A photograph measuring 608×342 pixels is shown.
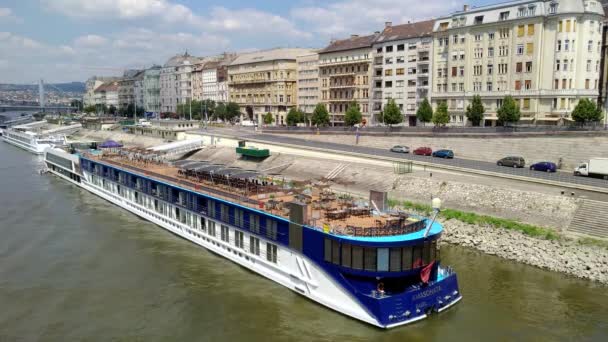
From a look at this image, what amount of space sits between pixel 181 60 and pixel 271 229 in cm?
11516

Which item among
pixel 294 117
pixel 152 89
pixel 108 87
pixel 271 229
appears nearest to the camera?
pixel 271 229

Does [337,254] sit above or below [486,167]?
below

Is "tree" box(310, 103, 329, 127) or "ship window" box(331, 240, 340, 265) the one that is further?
"tree" box(310, 103, 329, 127)

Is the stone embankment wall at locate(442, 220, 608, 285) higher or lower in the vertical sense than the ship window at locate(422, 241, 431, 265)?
lower

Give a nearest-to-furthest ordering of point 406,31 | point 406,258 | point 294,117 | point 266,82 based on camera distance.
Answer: point 406,258 < point 406,31 < point 294,117 < point 266,82

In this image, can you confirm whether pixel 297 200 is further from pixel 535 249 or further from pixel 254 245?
pixel 535 249

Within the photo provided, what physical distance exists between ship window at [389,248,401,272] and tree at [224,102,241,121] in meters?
79.6

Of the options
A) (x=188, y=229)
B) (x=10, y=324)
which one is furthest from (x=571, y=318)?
(x=10, y=324)

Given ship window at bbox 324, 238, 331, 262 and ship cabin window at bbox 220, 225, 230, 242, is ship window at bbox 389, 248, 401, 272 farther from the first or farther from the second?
ship cabin window at bbox 220, 225, 230, 242

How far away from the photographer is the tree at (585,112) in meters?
43.0

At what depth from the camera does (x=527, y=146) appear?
4222cm

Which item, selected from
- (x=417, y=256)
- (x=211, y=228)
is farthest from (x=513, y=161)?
(x=211, y=228)

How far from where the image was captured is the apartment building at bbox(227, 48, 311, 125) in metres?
91.9

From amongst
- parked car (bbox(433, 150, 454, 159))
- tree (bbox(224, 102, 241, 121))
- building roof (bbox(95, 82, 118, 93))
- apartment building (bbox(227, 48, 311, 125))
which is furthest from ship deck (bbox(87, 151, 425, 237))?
building roof (bbox(95, 82, 118, 93))
